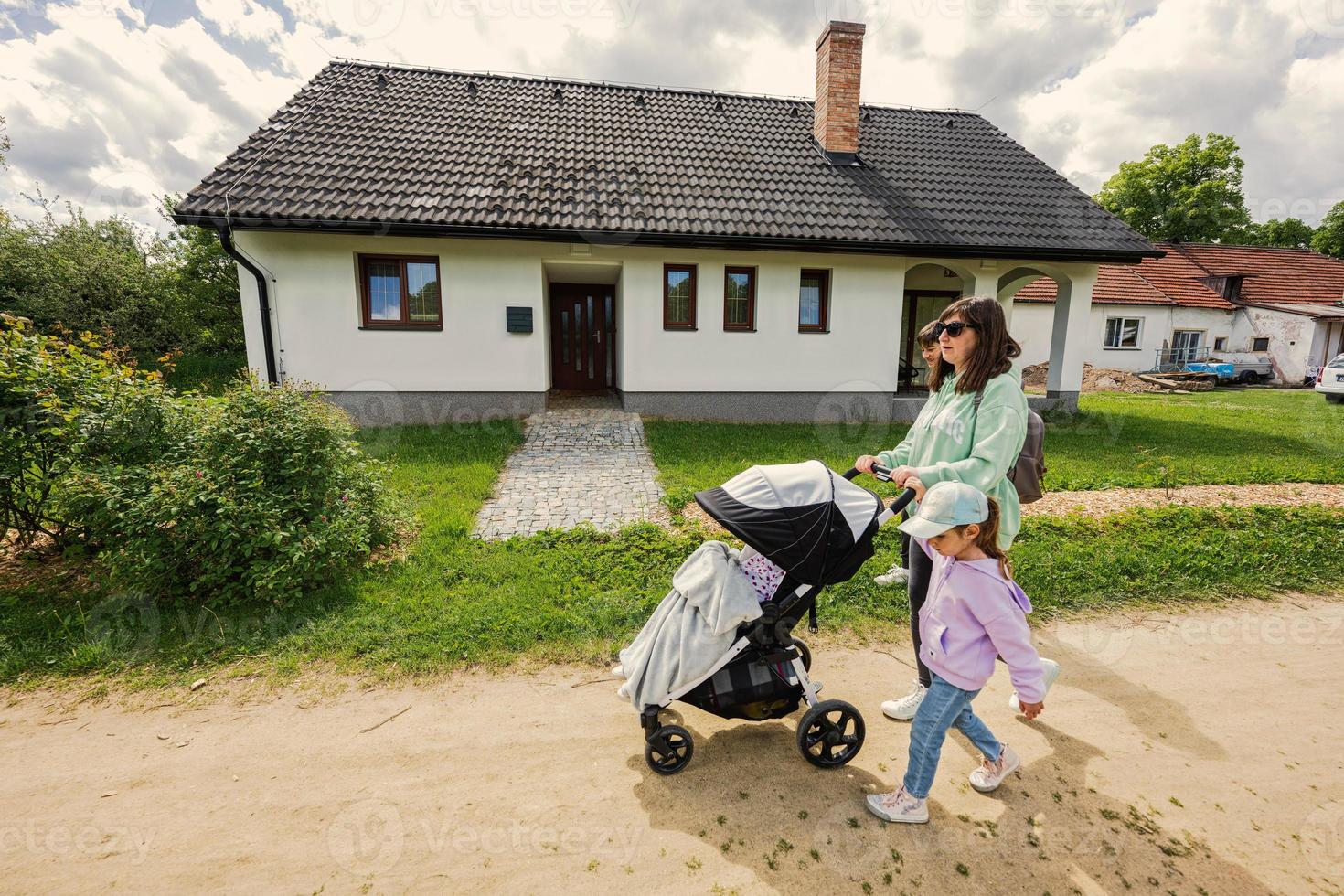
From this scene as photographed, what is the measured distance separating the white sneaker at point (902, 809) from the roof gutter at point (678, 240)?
9.15 metres

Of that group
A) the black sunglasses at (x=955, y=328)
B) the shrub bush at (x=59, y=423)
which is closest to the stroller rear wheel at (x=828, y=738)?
the black sunglasses at (x=955, y=328)

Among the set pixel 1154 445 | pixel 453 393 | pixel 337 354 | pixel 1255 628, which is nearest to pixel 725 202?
pixel 453 393

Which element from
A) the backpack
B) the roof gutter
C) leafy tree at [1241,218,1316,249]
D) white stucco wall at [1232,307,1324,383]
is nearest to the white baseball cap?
the backpack

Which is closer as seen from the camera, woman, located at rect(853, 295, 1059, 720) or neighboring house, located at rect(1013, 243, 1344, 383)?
woman, located at rect(853, 295, 1059, 720)

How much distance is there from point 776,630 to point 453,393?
30.1 feet

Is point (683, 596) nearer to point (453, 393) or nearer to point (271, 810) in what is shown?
point (271, 810)

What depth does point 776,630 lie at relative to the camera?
9.02ft

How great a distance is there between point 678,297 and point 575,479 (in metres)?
5.16

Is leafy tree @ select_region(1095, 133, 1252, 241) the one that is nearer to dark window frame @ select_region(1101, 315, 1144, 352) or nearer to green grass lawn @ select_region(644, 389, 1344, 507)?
dark window frame @ select_region(1101, 315, 1144, 352)

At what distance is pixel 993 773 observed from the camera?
267cm

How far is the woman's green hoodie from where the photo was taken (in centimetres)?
262

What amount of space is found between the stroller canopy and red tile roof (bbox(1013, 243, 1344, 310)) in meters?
25.3

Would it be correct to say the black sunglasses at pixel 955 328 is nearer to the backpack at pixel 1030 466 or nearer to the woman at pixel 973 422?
the woman at pixel 973 422

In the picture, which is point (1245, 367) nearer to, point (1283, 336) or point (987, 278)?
point (1283, 336)
